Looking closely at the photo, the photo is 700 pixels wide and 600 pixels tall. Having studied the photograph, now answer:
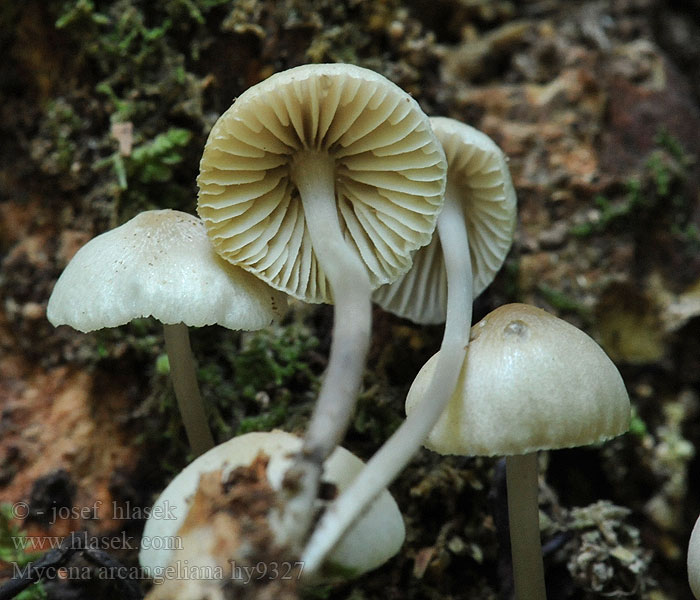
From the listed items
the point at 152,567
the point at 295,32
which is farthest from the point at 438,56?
the point at 152,567

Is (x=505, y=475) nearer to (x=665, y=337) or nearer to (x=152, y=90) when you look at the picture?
(x=665, y=337)

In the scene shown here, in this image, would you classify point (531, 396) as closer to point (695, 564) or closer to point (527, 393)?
point (527, 393)

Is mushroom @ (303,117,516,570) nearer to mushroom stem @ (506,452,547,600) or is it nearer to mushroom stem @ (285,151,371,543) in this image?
mushroom stem @ (285,151,371,543)

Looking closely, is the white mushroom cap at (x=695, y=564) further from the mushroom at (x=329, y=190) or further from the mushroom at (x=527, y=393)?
the mushroom at (x=329, y=190)

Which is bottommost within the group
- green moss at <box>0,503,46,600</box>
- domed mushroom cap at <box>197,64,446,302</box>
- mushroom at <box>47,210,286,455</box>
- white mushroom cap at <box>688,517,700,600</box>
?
green moss at <box>0,503,46,600</box>

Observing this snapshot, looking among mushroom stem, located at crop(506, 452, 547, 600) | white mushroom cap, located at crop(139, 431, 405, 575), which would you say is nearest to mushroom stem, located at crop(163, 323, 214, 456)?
white mushroom cap, located at crop(139, 431, 405, 575)

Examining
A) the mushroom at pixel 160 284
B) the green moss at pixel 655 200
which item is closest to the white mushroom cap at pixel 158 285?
the mushroom at pixel 160 284

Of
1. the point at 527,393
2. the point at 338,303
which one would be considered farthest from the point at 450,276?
the point at 527,393

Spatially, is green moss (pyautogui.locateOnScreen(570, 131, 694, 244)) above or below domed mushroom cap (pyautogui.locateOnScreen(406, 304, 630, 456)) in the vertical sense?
above
